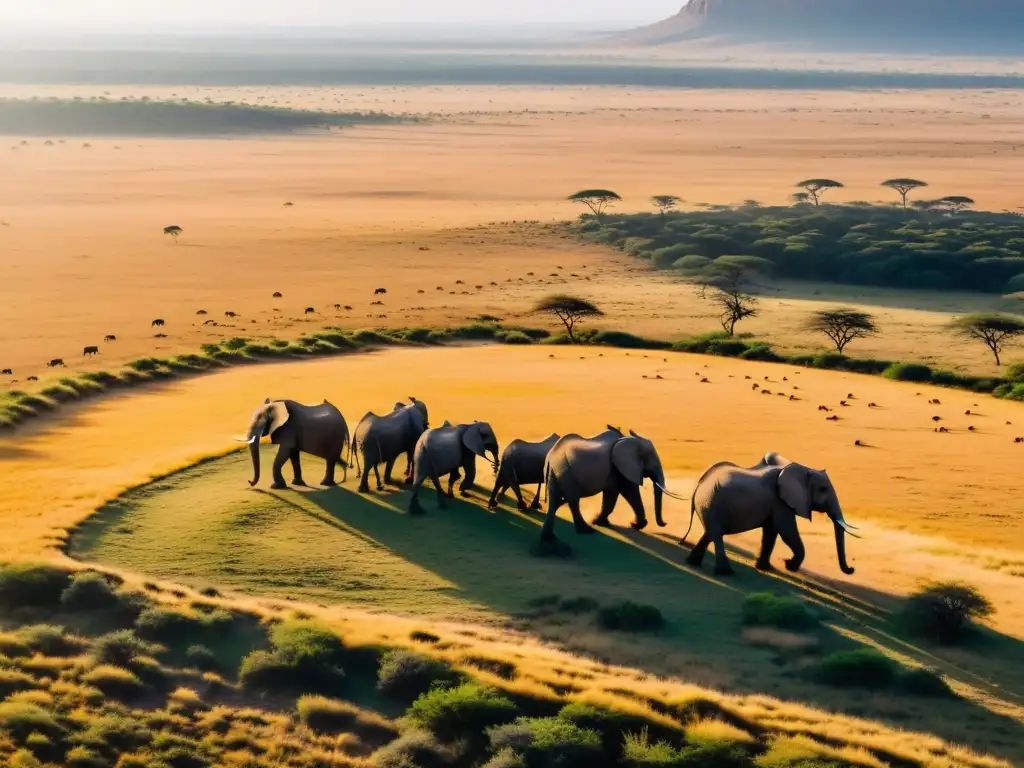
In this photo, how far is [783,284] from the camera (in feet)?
286

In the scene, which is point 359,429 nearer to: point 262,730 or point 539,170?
point 262,730

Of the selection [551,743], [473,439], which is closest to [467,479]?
[473,439]

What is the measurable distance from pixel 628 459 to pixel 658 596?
330 centimetres

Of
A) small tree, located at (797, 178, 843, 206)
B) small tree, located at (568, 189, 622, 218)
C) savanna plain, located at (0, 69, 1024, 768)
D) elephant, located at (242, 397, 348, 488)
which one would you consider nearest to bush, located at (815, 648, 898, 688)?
savanna plain, located at (0, 69, 1024, 768)

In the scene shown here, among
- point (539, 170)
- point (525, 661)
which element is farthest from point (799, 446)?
point (539, 170)

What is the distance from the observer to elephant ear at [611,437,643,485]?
80.6 feet

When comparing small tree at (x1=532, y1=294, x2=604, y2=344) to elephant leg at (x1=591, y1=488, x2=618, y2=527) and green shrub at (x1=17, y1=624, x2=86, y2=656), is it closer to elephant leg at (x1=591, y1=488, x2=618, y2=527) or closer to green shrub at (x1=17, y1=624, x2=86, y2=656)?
elephant leg at (x1=591, y1=488, x2=618, y2=527)

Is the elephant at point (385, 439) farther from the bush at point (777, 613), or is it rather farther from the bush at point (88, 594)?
the bush at point (777, 613)

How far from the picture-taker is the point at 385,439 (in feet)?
89.0

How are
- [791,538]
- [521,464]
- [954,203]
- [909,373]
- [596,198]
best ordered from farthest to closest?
[596,198] → [954,203] → [909,373] → [521,464] → [791,538]

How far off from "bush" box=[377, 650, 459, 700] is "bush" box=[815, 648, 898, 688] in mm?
5974

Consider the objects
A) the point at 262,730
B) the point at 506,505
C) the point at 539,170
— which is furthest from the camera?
the point at 539,170

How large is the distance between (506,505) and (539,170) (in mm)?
139526

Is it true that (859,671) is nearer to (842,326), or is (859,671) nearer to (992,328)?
(992,328)
